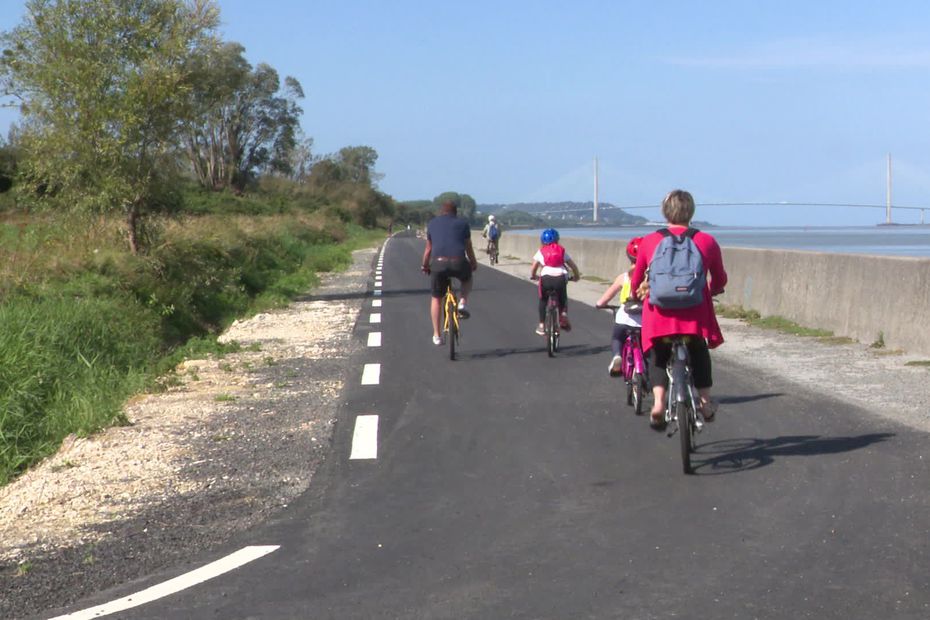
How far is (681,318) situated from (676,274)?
1.04ft

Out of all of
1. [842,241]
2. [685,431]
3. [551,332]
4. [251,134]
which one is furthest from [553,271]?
[251,134]

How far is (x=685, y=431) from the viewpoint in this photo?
654 cm

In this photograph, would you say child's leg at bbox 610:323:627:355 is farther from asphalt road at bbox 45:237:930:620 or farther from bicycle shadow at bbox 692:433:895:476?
bicycle shadow at bbox 692:433:895:476

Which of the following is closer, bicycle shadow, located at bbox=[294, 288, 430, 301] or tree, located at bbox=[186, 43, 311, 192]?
bicycle shadow, located at bbox=[294, 288, 430, 301]

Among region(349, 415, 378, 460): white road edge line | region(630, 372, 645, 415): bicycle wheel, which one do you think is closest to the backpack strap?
region(630, 372, 645, 415): bicycle wheel

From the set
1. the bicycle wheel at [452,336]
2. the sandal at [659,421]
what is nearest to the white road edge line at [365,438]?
the sandal at [659,421]

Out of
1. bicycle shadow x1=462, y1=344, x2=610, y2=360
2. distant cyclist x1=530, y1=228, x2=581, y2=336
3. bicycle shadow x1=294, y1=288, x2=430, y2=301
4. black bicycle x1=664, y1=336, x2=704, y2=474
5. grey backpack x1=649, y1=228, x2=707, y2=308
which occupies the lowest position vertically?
bicycle shadow x1=294, y1=288, x2=430, y2=301

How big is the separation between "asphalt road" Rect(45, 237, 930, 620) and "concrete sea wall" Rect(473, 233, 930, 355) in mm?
2844

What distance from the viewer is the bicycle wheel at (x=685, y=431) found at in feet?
21.5

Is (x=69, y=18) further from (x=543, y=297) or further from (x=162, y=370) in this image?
(x=543, y=297)

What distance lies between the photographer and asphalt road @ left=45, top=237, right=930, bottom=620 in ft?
14.8

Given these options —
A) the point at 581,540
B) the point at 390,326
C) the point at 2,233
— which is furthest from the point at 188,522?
the point at 2,233

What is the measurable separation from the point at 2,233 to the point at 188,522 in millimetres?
21948

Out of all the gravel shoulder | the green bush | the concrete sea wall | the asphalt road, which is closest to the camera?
the asphalt road
